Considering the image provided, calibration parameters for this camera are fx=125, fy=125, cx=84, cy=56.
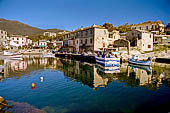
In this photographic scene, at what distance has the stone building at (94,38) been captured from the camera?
132 ft

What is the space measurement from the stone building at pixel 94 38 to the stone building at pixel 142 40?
7.09m

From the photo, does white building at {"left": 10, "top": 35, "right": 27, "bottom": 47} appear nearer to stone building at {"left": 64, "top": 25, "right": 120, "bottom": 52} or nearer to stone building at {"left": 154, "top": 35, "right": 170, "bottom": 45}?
stone building at {"left": 64, "top": 25, "right": 120, "bottom": 52}

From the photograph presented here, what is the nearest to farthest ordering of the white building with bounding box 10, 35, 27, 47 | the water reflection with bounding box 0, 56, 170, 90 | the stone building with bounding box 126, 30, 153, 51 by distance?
the water reflection with bounding box 0, 56, 170, 90
the stone building with bounding box 126, 30, 153, 51
the white building with bounding box 10, 35, 27, 47

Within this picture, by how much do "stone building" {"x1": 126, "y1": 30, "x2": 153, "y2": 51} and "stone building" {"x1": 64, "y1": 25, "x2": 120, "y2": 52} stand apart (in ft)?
23.3

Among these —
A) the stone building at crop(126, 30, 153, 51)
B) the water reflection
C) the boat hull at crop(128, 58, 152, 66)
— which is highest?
the stone building at crop(126, 30, 153, 51)

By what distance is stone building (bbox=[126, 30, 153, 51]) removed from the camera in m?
37.8

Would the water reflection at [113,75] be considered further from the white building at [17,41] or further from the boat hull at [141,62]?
the white building at [17,41]

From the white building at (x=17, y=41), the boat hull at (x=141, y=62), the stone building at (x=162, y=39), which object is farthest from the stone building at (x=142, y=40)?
the white building at (x=17, y=41)

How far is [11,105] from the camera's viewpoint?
28.8ft

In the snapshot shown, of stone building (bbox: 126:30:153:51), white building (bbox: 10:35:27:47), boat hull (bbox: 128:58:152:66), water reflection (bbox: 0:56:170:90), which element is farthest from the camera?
white building (bbox: 10:35:27:47)

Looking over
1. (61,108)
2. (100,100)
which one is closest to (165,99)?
(100,100)

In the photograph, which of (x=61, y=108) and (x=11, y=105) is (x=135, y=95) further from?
(x=11, y=105)

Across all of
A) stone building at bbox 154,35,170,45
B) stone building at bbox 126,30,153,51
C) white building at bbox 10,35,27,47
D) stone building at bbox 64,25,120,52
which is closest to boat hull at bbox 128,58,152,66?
stone building at bbox 126,30,153,51

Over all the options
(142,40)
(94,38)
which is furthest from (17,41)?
(142,40)
